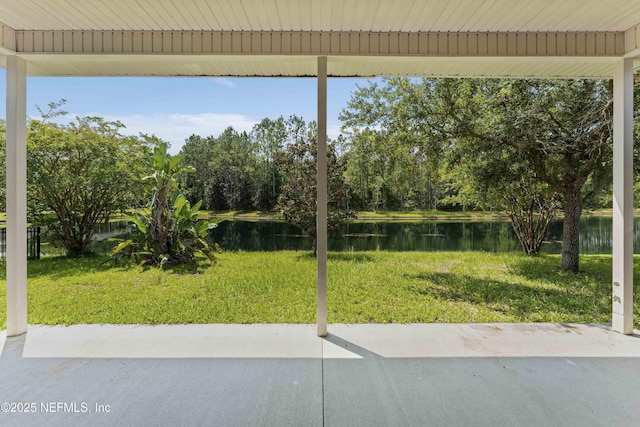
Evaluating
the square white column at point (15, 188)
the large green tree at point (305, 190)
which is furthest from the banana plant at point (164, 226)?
the square white column at point (15, 188)

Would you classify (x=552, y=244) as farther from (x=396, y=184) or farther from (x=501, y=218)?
(x=396, y=184)

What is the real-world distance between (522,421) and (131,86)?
7436 mm

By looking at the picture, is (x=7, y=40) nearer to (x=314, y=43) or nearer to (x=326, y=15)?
(x=314, y=43)

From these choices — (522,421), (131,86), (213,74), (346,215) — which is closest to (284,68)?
(213,74)

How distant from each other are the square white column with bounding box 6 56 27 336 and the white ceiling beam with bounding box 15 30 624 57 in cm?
26

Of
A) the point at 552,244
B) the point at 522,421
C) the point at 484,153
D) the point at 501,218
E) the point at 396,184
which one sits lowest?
the point at 522,421

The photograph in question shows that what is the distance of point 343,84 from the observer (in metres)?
6.29

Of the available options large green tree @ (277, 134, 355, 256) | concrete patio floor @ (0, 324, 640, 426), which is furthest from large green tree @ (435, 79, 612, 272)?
concrete patio floor @ (0, 324, 640, 426)

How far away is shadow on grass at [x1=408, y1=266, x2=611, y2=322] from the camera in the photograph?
3902 millimetres

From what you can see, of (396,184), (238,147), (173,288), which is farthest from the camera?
(238,147)

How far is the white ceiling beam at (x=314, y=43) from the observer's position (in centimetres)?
270

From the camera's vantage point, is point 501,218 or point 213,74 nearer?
point 213,74

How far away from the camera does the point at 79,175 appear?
5.45 metres

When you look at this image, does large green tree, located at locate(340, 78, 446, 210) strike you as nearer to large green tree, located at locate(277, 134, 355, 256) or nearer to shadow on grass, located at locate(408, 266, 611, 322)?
large green tree, located at locate(277, 134, 355, 256)
